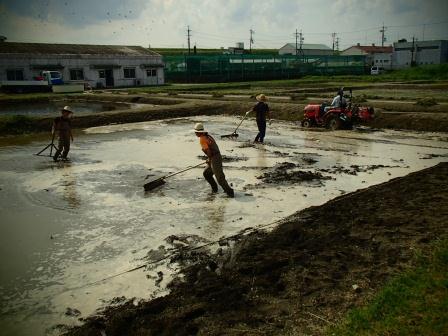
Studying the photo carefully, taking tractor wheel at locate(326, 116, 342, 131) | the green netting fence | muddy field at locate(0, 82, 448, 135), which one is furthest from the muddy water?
the green netting fence

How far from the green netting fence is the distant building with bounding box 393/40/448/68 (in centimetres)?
2958

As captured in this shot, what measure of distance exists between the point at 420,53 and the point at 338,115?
79389 mm

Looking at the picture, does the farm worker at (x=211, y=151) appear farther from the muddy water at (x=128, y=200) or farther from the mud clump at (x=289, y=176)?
the mud clump at (x=289, y=176)

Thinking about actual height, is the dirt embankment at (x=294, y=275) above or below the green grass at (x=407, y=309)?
below

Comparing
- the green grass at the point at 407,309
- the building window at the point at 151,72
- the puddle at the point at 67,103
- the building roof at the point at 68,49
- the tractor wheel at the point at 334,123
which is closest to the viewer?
the green grass at the point at 407,309

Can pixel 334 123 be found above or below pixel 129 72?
below

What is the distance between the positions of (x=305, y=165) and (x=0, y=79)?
3812 cm

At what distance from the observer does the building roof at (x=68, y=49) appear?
41.8 m

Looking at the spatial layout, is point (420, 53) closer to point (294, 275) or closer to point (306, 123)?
point (306, 123)

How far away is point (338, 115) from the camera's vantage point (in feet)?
56.1

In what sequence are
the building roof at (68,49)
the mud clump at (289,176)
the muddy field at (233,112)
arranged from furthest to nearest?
1. the building roof at (68,49)
2. the muddy field at (233,112)
3. the mud clump at (289,176)

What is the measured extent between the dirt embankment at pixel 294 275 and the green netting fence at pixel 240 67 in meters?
47.4

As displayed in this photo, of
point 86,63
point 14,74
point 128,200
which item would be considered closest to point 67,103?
point 14,74

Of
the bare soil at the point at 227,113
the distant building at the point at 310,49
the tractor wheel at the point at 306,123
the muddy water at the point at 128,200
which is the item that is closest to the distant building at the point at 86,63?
the bare soil at the point at 227,113
